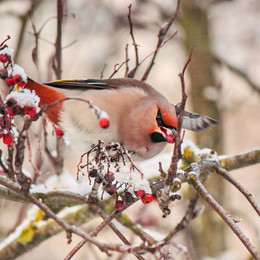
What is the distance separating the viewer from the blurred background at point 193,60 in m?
3.94

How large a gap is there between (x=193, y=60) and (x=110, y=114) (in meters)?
2.06

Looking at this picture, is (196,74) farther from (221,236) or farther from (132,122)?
(132,122)

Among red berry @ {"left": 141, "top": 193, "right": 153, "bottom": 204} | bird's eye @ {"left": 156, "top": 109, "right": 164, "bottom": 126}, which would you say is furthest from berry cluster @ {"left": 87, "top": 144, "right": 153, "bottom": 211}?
bird's eye @ {"left": 156, "top": 109, "right": 164, "bottom": 126}

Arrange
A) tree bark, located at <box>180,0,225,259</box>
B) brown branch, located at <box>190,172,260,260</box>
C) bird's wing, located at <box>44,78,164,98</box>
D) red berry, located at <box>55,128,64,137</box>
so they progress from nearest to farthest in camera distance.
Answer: brown branch, located at <box>190,172,260,260</box>
red berry, located at <box>55,128,64,137</box>
bird's wing, located at <box>44,78,164,98</box>
tree bark, located at <box>180,0,225,259</box>

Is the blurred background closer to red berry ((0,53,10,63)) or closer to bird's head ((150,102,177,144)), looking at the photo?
red berry ((0,53,10,63))

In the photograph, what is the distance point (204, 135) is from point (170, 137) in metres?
2.21

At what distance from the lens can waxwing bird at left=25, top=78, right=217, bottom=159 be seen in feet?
8.16

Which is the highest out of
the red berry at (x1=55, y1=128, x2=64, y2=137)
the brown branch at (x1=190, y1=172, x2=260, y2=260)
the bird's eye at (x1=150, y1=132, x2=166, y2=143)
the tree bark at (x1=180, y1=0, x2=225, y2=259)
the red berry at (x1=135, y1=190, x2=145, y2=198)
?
the tree bark at (x1=180, y1=0, x2=225, y2=259)

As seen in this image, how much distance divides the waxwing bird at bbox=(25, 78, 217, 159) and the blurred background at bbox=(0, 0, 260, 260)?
258 millimetres

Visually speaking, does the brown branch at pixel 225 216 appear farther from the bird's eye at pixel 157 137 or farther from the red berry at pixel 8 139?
the red berry at pixel 8 139

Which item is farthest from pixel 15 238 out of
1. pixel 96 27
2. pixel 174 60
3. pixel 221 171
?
pixel 174 60

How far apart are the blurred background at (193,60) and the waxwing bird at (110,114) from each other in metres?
0.26

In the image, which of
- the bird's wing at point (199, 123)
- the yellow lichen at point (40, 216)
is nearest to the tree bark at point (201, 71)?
the bird's wing at point (199, 123)

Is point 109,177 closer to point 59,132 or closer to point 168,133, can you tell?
point 168,133
